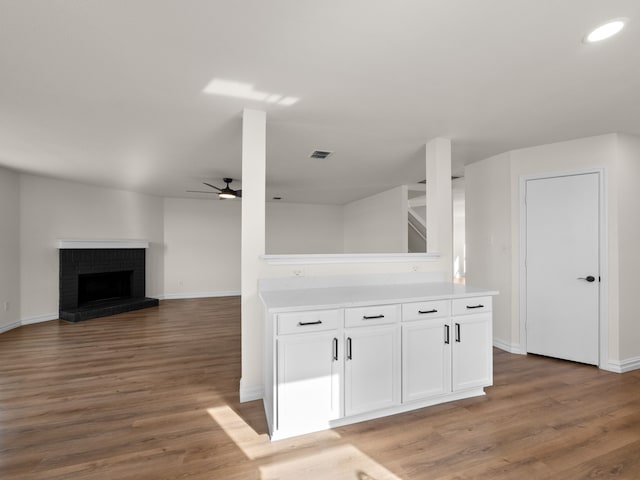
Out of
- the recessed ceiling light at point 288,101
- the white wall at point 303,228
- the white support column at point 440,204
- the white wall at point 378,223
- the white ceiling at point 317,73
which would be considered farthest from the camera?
the white wall at point 303,228

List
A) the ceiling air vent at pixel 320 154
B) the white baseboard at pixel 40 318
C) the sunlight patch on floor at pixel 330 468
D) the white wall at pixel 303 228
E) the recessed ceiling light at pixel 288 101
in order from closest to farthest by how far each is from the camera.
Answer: the sunlight patch on floor at pixel 330 468 < the recessed ceiling light at pixel 288 101 < the ceiling air vent at pixel 320 154 < the white baseboard at pixel 40 318 < the white wall at pixel 303 228

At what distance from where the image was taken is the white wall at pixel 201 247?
7.43m

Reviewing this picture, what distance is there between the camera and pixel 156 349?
3861 millimetres

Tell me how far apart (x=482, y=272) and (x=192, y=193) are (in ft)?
19.4

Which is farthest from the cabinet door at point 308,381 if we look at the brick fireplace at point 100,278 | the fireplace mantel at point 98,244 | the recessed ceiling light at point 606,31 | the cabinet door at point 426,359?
the fireplace mantel at point 98,244

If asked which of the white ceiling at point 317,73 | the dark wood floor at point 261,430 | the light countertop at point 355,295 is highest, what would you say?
the white ceiling at point 317,73

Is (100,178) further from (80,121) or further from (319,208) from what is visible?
(319,208)

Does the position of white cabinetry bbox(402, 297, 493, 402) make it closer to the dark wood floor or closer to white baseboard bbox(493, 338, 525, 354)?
the dark wood floor

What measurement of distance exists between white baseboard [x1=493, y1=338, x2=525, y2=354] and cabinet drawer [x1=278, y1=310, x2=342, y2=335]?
283cm

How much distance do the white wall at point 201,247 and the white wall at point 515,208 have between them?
5626 mm

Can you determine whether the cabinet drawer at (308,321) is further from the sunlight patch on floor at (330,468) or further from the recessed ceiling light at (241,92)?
the recessed ceiling light at (241,92)

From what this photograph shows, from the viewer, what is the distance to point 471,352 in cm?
260

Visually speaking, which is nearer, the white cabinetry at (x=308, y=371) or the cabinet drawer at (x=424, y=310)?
the white cabinetry at (x=308, y=371)

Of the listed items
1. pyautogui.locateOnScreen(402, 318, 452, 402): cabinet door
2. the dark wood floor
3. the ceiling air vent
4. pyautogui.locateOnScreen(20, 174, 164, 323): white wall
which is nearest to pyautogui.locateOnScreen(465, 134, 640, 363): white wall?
the dark wood floor
